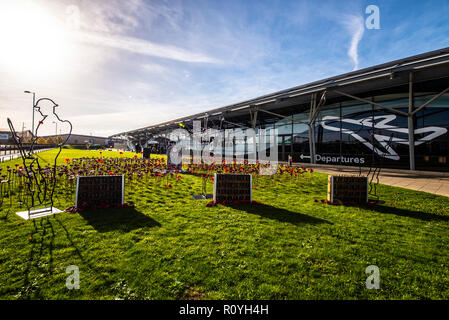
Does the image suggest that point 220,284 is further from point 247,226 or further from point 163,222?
point 163,222

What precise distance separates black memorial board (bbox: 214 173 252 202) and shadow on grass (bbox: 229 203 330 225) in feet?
1.55

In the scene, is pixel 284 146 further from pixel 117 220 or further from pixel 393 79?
pixel 117 220

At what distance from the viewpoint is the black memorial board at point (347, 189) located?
7367mm

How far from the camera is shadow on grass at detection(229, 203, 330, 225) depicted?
5393mm

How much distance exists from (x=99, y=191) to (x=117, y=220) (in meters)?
1.77

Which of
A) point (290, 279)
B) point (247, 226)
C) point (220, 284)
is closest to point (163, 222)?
point (247, 226)

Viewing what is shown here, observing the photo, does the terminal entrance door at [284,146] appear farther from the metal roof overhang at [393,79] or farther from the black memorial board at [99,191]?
the black memorial board at [99,191]

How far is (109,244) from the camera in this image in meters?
3.94

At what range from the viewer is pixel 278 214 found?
595 centimetres

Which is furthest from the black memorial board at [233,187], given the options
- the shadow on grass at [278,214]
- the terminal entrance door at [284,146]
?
the terminal entrance door at [284,146]

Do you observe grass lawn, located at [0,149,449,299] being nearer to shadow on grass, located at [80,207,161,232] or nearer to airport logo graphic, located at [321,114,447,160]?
shadow on grass, located at [80,207,161,232]

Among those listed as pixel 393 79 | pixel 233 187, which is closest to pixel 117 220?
pixel 233 187

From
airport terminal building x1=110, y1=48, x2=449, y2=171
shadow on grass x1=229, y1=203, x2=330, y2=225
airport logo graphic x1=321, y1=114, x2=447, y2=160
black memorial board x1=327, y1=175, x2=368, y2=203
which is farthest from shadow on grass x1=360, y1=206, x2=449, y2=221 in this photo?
airport logo graphic x1=321, y1=114, x2=447, y2=160

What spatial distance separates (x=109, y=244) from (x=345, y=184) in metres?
7.62
